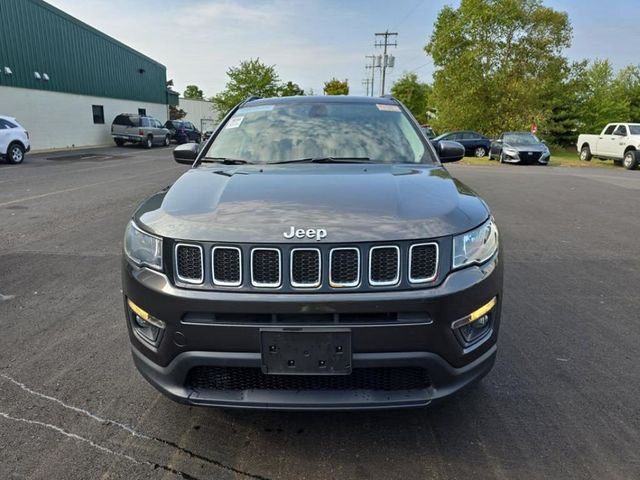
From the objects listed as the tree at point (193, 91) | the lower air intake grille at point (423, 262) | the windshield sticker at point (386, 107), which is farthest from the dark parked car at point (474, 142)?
the tree at point (193, 91)

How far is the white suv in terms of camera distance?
53.1 feet

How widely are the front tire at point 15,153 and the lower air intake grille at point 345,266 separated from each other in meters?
18.3

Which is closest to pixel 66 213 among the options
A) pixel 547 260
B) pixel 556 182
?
pixel 547 260

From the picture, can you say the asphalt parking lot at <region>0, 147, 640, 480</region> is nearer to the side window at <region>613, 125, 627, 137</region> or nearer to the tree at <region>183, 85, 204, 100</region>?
the side window at <region>613, 125, 627, 137</region>

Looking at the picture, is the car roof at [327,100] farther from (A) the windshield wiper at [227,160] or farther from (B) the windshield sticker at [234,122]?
(A) the windshield wiper at [227,160]

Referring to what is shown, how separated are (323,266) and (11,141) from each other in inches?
722

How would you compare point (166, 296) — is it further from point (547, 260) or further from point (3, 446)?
point (547, 260)

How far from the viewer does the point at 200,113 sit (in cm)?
5712

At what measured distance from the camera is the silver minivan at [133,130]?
2802cm

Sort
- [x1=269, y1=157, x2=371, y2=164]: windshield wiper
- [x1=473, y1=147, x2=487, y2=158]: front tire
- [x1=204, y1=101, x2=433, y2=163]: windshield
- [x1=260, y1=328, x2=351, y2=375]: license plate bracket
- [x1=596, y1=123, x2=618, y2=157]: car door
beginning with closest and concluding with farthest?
1. [x1=260, y1=328, x2=351, y2=375]: license plate bracket
2. [x1=269, y1=157, x2=371, y2=164]: windshield wiper
3. [x1=204, y1=101, x2=433, y2=163]: windshield
4. [x1=596, y1=123, x2=618, y2=157]: car door
5. [x1=473, y1=147, x2=487, y2=158]: front tire

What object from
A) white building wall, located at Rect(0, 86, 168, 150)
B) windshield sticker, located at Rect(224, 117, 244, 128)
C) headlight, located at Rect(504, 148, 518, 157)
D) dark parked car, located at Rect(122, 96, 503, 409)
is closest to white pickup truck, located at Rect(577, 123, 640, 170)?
headlight, located at Rect(504, 148, 518, 157)

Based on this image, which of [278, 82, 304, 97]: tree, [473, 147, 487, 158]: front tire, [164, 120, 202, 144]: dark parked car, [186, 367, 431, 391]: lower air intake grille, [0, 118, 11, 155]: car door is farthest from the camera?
[278, 82, 304, 97]: tree

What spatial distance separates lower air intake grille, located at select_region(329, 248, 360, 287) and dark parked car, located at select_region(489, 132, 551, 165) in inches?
842

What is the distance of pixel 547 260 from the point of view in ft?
18.5
